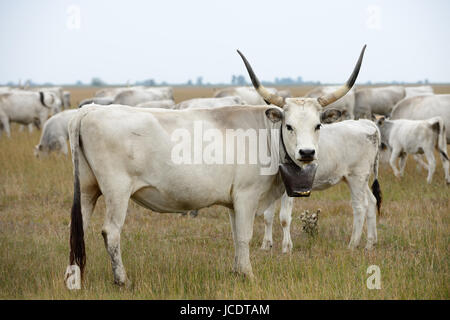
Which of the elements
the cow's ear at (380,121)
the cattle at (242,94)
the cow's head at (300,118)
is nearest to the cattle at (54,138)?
the cow's ear at (380,121)

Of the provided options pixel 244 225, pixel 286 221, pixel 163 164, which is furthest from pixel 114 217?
pixel 286 221

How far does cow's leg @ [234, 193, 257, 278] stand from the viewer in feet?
19.5

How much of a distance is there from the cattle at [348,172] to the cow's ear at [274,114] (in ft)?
6.15

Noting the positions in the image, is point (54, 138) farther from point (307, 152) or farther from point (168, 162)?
point (307, 152)

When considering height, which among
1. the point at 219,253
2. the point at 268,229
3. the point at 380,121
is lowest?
the point at 219,253

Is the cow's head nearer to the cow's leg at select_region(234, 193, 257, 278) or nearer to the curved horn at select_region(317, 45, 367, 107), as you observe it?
the curved horn at select_region(317, 45, 367, 107)

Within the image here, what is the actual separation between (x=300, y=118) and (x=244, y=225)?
4.64 ft

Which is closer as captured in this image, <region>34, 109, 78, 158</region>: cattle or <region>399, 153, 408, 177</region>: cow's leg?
<region>399, 153, 408, 177</region>: cow's leg

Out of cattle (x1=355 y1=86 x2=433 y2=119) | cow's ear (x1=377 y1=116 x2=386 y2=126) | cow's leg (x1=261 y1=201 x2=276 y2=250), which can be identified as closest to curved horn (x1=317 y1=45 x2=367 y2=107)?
cow's leg (x1=261 y1=201 x2=276 y2=250)

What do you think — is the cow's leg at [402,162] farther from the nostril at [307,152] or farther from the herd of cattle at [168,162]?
the nostril at [307,152]

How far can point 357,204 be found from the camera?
7.80 m

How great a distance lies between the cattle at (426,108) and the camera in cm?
1445

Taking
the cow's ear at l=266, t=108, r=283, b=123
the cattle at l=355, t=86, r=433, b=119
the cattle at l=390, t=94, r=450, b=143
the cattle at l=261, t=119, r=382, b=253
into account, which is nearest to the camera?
the cow's ear at l=266, t=108, r=283, b=123

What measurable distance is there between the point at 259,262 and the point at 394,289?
77.2 inches
